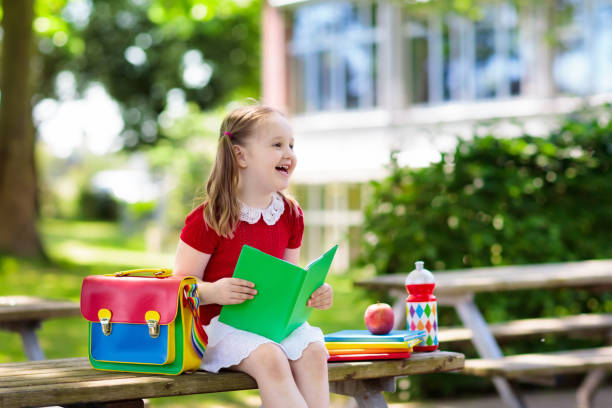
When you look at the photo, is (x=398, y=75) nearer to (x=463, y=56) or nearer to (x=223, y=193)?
(x=463, y=56)

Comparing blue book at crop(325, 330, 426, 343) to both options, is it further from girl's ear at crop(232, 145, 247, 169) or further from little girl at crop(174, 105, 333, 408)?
girl's ear at crop(232, 145, 247, 169)

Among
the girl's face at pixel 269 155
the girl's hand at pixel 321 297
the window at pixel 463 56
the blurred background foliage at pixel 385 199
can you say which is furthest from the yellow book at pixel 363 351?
the window at pixel 463 56

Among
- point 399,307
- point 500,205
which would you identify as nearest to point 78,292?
point 500,205

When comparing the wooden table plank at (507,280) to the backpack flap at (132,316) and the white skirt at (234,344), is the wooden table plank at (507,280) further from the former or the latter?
the backpack flap at (132,316)

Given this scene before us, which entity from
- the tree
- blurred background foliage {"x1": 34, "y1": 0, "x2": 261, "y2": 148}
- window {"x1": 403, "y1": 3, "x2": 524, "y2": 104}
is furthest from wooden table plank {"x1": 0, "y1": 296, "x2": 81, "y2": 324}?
blurred background foliage {"x1": 34, "y1": 0, "x2": 261, "y2": 148}

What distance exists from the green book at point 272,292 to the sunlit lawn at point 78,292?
323 centimetres

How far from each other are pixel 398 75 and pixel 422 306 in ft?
46.5

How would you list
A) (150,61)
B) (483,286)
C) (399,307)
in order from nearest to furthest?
1. (483,286)
2. (399,307)
3. (150,61)

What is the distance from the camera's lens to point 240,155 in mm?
3500

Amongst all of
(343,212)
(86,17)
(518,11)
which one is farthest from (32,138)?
(86,17)

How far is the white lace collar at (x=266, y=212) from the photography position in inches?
137

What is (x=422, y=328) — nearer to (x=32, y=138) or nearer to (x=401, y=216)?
(x=401, y=216)

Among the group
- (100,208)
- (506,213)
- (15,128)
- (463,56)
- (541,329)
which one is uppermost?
(463,56)

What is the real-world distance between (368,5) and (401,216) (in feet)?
40.4
